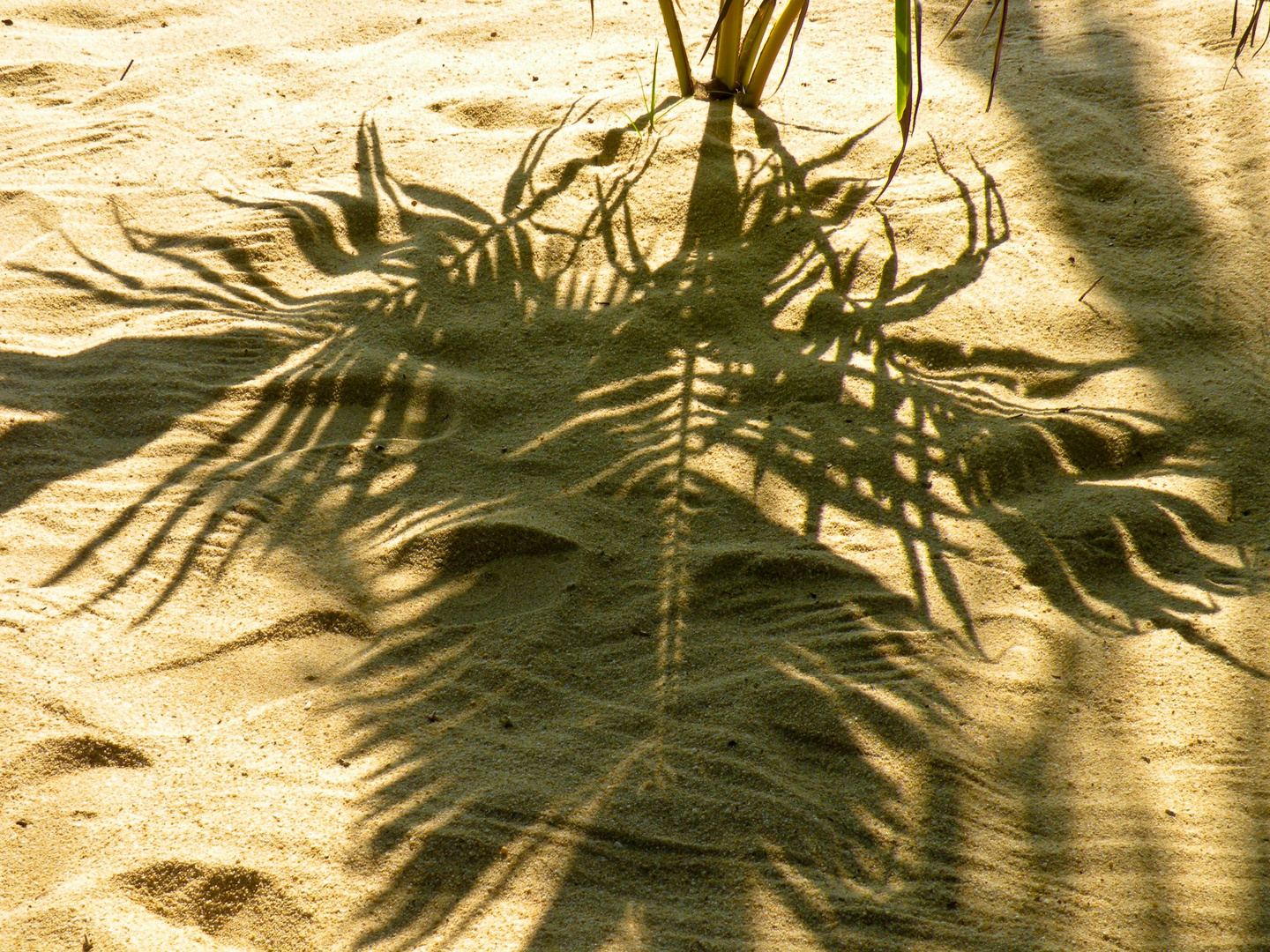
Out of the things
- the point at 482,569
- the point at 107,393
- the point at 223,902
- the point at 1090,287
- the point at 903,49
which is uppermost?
the point at 903,49

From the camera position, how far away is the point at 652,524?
6.38 ft

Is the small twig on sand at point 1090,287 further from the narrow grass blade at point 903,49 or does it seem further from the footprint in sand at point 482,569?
the footprint in sand at point 482,569

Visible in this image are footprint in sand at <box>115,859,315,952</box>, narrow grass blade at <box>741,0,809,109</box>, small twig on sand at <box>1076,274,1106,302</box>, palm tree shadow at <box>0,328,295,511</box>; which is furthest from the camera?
narrow grass blade at <box>741,0,809,109</box>

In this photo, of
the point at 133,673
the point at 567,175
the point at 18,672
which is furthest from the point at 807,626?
the point at 567,175

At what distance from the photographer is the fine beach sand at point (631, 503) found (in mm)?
1437

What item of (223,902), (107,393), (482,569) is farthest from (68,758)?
(107,393)

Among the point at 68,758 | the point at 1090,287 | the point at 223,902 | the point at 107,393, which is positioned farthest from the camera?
the point at 1090,287

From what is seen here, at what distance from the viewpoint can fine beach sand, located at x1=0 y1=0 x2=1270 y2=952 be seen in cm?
144

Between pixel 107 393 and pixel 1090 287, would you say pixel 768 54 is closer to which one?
pixel 1090 287

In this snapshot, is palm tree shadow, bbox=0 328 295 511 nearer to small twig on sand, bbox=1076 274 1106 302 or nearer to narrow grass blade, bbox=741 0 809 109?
narrow grass blade, bbox=741 0 809 109

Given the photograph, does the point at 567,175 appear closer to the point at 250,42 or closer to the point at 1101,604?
the point at 250,42

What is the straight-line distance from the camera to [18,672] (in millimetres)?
1639

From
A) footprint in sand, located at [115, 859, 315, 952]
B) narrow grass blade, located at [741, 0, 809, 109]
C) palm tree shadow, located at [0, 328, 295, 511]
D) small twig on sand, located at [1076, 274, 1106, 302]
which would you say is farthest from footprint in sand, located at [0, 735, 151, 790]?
narrow grass blade, located at [741, 0, 809, 109]

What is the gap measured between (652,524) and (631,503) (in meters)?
0.07
